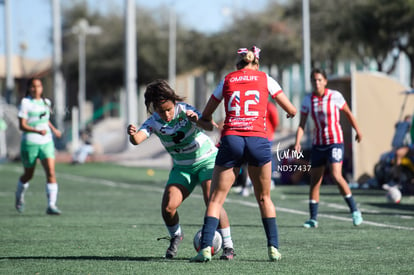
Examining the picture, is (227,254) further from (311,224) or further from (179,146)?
(311,224)

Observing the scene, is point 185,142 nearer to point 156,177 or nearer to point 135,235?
point 135,235

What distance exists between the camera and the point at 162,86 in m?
9.02

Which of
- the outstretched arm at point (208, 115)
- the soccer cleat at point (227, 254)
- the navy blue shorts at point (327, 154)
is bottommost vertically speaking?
the soccer cleat at point (227, 254)

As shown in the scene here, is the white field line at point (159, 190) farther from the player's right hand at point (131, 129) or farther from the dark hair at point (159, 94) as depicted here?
the player's right hand at point (131, 129)

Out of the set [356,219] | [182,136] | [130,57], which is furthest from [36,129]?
[130,57]

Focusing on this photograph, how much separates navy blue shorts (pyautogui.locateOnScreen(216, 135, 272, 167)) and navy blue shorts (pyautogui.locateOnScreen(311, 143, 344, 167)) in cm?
416

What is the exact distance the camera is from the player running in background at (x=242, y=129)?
862 cm

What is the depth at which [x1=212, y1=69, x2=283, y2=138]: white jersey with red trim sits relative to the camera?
861cm

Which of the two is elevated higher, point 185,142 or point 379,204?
point 185,142

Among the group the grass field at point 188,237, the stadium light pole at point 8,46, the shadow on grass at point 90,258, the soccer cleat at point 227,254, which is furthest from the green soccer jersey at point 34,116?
the stadium light pole at point 8,46

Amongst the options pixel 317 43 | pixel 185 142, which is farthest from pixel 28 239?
pixel 317 43

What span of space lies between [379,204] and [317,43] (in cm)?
3576

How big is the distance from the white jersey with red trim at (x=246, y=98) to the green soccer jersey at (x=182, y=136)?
567 mm

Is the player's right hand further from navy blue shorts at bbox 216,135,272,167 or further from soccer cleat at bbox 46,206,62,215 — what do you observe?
soccer cleat at bbox 46,206,62,215
